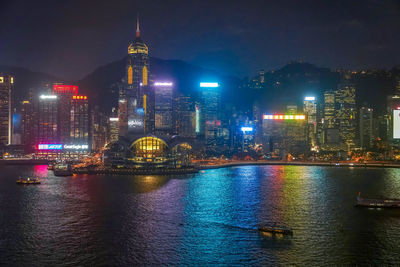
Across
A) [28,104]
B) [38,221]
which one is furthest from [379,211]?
[28,104]

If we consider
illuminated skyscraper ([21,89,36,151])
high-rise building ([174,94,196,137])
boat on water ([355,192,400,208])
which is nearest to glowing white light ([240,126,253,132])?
high-rise building ([174,94,196,137])

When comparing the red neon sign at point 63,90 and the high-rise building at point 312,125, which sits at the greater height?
the red neon sign at point 63,90

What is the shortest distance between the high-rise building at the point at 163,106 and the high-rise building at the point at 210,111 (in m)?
15.4

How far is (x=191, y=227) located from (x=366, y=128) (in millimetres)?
160652

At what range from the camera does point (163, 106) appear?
7003 inches

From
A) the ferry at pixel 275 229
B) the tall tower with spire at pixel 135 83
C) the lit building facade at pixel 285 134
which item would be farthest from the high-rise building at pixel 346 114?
the ferry at pixel 275 229

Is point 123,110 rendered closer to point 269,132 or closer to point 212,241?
point 269,132

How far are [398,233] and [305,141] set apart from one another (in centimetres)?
Answer: 13795

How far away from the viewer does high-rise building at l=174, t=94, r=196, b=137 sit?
184m

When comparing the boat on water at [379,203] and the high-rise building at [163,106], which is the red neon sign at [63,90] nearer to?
the high-rise building at [163,106]

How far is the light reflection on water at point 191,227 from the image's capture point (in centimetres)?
2858

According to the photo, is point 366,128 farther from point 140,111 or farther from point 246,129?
point 140,111

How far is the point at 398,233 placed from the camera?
3475cm

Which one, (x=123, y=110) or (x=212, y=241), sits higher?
(x=123, y=110)
